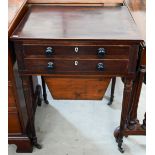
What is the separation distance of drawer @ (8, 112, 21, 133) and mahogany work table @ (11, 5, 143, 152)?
0.69 ft

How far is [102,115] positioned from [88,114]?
118 mm

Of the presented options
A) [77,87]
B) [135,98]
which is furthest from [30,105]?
[135,98]

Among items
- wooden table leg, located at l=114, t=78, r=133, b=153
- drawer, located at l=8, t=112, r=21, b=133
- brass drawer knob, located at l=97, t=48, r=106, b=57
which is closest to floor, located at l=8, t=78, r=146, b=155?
wooden table leg, located at l=114, t=78, r=133, b=153

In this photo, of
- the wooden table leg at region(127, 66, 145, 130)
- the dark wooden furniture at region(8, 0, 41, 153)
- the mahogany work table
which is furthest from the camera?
the wooden table leg at region(127, 66, 145, 130)

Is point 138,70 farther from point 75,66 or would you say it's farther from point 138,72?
point 75,66

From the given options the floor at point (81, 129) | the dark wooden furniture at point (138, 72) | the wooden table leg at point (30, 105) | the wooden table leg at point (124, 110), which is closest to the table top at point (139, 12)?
the dark wooden furniture at point (138, 72)

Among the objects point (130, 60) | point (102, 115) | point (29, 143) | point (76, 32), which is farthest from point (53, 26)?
point (102, 115)

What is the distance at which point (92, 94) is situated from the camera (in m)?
1.54

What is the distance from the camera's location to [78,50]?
3.92 ft

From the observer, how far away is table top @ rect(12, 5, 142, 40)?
119 centimetres

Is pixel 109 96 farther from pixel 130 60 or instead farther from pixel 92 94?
pixel 130 60

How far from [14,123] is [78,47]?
0.70 meters

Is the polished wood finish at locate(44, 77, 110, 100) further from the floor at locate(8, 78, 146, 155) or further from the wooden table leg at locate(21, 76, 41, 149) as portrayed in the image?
the floor at locate(8, 78, 146, 155)

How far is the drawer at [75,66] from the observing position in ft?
4.03
